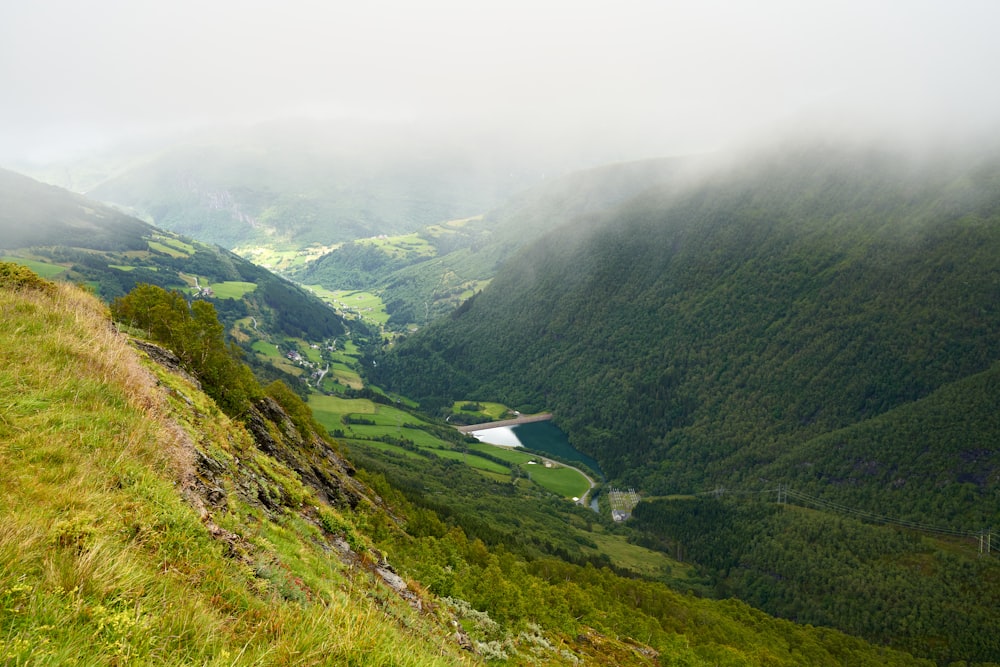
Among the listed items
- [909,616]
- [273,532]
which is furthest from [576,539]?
[273,532]

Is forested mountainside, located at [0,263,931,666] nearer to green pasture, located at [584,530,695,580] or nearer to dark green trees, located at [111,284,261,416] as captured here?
dark green trees, located at [111,284,261,416]

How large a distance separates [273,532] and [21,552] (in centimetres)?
870

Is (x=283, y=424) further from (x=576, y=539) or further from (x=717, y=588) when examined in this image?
(x=717, y=588)

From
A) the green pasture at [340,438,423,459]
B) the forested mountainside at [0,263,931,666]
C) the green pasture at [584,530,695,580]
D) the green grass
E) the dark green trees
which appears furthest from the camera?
the green pasture at [340,438,423,459]

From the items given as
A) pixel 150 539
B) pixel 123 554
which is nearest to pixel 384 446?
pixel 150 539

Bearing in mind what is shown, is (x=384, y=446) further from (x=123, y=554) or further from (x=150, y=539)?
(x=123, y=554)

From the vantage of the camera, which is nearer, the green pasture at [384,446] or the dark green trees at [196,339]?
the dark green trees at [196,339]

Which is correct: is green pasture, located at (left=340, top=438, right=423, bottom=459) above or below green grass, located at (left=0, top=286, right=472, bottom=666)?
below

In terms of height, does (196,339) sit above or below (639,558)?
above

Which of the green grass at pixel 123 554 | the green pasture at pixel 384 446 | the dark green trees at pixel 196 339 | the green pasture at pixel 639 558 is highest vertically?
the green grass at pixel 123 554

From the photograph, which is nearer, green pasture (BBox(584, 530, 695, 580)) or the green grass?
the green grass

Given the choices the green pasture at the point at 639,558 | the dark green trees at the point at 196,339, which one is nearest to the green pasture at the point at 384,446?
the green pasture at the point at 639,558

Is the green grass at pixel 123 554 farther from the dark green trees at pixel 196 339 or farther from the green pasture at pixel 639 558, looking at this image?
the green pasture at pixel 639 558

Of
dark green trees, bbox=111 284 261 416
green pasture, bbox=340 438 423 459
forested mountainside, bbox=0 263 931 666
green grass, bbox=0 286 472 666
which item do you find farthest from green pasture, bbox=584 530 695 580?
green grass, bbox=0 286 472 666
